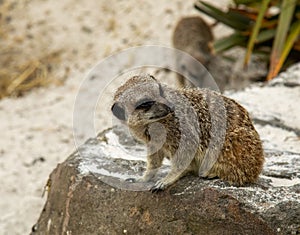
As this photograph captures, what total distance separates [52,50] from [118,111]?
4904 mm

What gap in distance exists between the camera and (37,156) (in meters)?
5.52

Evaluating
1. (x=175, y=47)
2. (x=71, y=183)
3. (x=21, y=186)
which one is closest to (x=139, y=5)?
(x=175, y=47)

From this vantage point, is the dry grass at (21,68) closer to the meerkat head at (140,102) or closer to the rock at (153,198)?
the rock at (153,198)

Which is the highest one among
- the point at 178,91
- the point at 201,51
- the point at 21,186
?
the point at 178,91

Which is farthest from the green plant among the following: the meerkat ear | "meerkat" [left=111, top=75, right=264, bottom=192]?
the meerkat ear

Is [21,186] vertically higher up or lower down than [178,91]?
lower down

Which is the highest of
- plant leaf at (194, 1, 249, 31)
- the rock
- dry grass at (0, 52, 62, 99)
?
plant leaf at (194, 1, 249, 31)

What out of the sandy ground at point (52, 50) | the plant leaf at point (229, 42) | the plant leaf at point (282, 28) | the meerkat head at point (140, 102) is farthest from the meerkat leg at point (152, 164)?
the plant leaf at point (229, 42)

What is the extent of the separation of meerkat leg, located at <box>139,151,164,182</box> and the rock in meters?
0.05

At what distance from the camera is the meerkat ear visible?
2637 millimetres

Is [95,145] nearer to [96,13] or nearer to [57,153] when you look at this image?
[57,153]

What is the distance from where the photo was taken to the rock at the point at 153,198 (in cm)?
284

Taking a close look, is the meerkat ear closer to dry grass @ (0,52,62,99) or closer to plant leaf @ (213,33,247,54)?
plant leaf @ (213,33,247,54)

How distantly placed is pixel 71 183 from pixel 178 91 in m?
0.74
